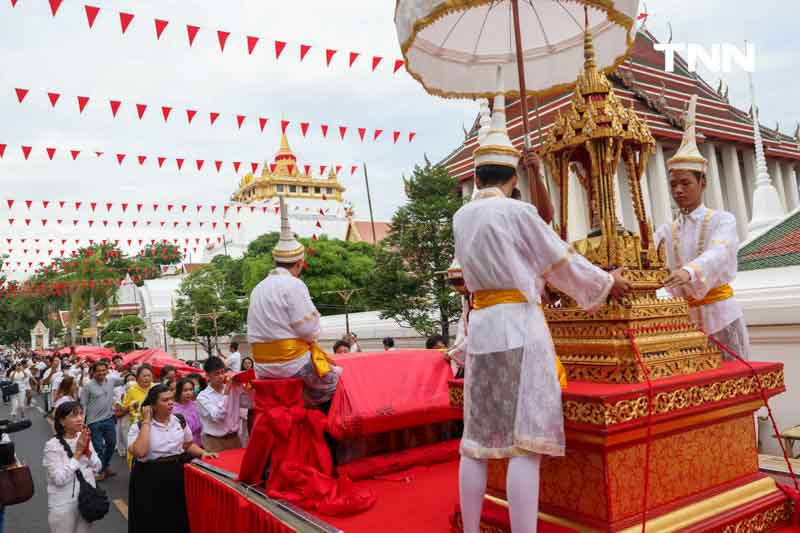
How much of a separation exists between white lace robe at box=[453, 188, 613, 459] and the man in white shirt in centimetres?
Result: 358

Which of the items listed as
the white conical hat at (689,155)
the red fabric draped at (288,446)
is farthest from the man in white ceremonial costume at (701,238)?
the red fabric draped at (288,446)

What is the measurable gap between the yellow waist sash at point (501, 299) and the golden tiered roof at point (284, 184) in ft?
182

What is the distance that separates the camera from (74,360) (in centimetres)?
2092

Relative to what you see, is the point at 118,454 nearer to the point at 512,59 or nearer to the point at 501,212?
the point at 512,59

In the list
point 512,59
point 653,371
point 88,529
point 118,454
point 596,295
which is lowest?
point 118,454

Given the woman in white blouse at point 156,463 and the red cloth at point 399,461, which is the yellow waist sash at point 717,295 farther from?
the woman in white blouse at point 156,463

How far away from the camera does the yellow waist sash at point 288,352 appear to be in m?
4.31

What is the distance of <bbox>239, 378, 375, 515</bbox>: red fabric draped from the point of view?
12.9 feet

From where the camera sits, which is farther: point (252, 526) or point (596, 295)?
→ point (252, 526)

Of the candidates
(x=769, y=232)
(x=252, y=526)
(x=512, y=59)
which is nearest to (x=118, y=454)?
(x=252, y=526)

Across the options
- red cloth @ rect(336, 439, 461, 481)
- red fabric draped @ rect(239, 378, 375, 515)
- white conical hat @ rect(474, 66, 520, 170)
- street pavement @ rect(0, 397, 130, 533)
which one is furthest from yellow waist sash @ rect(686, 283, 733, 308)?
street pavement @ rect(0, 397, 130, 533)

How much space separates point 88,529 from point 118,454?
682 cm

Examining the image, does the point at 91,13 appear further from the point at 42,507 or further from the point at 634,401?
the point at 634,401

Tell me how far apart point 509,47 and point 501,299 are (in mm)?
3227
